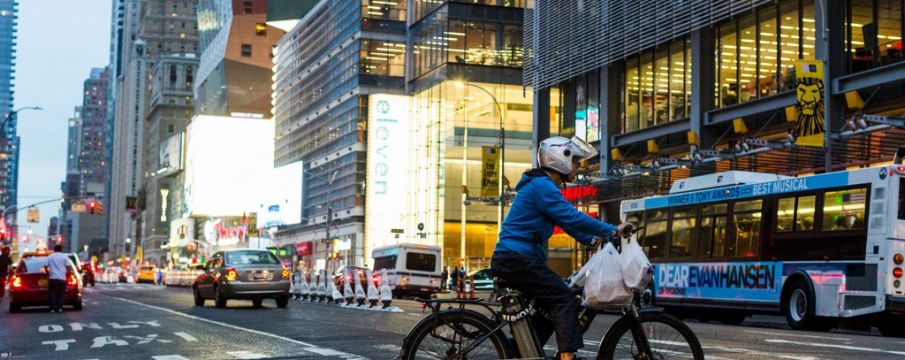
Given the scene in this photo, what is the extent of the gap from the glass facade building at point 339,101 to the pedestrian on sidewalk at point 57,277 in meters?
61.1

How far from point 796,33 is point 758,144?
391cm

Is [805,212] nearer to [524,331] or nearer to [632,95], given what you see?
[524,331]

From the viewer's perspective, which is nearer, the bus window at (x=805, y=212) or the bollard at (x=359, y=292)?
the bus window at (x=805, y=212)

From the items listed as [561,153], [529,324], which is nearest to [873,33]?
[561,153]

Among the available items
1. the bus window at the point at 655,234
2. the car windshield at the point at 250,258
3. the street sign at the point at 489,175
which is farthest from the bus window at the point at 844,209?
the street sign at the point at 489,175

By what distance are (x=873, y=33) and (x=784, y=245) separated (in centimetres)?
1279

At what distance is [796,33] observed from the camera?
125ft

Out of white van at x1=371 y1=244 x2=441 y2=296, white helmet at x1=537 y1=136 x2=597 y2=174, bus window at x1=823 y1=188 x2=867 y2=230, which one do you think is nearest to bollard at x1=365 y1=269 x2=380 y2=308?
bus window at x1=823 y1=188 x2=867 y2=230

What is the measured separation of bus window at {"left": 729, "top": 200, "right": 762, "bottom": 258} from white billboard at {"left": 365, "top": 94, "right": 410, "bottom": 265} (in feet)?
218

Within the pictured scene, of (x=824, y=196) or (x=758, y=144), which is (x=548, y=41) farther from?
(x=824, y=196)

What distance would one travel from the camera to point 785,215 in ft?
79.7

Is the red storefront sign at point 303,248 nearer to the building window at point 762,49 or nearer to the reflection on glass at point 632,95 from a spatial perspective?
the reflection on glass at point 632,95

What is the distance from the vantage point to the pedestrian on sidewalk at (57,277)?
27531 millimetres

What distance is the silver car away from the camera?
30.5 meters
